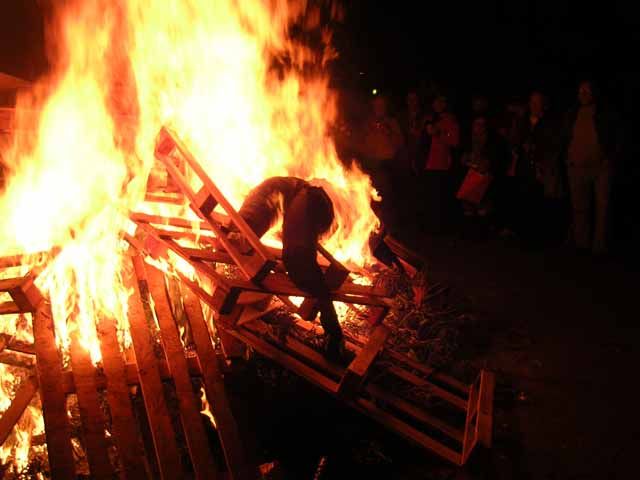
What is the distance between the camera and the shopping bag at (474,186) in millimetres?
7910

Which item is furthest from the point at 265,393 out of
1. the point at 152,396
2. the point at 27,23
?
the point at 27,23

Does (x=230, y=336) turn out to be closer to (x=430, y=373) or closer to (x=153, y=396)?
(x=153, y=396)

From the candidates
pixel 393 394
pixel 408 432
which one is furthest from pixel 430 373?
pixel 408 432

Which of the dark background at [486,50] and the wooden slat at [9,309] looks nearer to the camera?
the wooden slat at [9,309]

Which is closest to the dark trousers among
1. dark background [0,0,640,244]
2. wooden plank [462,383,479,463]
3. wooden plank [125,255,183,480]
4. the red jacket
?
wooden plank [125,255,183,480]

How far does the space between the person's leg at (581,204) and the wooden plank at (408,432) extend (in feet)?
16.6

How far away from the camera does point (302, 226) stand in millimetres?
3859

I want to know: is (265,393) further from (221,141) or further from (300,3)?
(300,3)

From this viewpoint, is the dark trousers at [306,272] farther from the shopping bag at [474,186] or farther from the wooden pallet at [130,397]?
the shopping bag at [474,186]

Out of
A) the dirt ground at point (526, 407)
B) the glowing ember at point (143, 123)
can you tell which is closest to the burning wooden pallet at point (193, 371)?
the dirt ground at point (526, 407)

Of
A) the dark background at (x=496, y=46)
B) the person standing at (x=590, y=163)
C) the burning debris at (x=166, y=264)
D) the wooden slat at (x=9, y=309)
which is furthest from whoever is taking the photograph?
the dark background at (x=496, y=46)

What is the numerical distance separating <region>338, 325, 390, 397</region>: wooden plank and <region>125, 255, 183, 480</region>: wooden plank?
1.14 meters

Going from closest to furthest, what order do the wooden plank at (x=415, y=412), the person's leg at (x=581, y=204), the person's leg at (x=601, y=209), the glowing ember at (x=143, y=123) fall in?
the wooden plank at (x=415, y=412), the glowing ember at (x=143, y=123), the person's leg at (x=601, y=209), the person's leg at (x=581, y=204)

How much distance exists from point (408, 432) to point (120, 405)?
74.6 inches
